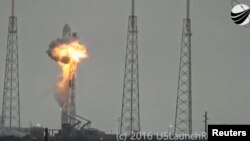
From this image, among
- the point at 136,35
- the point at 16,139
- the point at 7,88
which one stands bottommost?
the point at 16,139

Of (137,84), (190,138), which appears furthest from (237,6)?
(137,84)

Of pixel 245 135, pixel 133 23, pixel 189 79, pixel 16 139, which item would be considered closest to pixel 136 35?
pixel 133 23

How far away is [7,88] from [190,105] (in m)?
45.2

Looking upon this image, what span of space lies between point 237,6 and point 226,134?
17156mm

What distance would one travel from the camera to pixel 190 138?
158 meters

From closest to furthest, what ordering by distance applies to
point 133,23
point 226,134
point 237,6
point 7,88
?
point 226,134 → point 237,6 → point 133,23 → point 7,88

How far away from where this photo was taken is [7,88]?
18262 cm

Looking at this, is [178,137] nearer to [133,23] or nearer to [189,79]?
[189,79]

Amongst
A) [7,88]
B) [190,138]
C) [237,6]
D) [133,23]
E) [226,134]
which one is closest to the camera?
[226,134]

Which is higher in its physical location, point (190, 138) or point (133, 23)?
point (133, 23)

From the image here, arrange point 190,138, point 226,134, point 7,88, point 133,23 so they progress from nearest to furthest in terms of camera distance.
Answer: point 226,134
point 190,138
point 133,23
point 7,88

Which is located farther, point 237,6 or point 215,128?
point 237,6

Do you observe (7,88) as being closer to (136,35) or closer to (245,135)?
(136,35)

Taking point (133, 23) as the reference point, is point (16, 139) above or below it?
below
